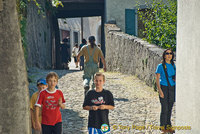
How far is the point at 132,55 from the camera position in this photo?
12.1 meters

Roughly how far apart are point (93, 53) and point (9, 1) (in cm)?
423

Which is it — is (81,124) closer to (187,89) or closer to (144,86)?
(187,89)

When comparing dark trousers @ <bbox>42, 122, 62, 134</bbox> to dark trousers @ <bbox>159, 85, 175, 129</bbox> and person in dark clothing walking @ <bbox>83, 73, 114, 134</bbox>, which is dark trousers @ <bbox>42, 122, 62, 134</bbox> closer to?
person in dark clothing walking @ <bbox>83, 73, 114, 134</bbox>

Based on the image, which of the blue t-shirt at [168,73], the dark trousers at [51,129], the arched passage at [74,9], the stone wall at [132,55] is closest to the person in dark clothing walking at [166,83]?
the blue t-shirt at [168,73]

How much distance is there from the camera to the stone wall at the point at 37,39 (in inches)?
540

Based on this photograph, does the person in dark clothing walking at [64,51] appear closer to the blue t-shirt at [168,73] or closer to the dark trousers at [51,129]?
the blue t-shirt at [168,73]

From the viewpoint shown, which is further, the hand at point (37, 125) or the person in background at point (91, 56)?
the person in background at point (91, 56)

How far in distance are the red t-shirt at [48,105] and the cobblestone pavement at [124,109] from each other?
1.62 meters

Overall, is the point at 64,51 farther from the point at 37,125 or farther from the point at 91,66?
the point at 37,125

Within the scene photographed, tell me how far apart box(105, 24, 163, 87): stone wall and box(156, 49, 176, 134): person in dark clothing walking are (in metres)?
3.03

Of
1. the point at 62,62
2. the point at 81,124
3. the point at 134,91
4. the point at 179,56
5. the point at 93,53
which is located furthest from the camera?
the point at 62,62

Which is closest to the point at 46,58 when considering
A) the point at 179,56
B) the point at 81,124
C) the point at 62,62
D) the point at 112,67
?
the point at 62,62

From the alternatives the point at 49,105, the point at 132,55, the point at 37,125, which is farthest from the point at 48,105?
the point at 132,55

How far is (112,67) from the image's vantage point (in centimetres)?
1531
